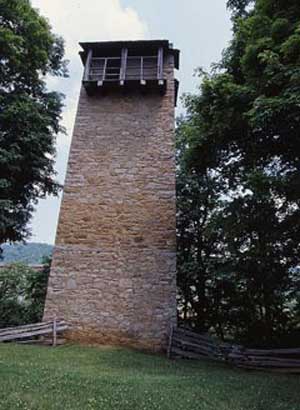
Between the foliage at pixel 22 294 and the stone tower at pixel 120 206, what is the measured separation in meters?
3.67

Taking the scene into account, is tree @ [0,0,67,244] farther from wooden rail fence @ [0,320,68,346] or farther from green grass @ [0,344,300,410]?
green grass @ [0,344,300,410]

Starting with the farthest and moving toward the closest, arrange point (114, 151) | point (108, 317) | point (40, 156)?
point (114, 151)
point (40, 156)
point (108, 317)

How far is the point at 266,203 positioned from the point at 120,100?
24.9ft

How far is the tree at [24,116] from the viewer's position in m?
11.0

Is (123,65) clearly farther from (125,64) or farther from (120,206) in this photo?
(120,206)

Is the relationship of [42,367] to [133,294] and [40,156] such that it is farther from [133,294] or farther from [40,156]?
[40,156]

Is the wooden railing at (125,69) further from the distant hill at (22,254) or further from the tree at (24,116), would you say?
the distant hill at (22,254)

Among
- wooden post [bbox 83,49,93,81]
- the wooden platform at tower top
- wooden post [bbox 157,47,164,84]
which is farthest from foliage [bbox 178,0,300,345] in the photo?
wooden post [bbox 83,49,93,81]

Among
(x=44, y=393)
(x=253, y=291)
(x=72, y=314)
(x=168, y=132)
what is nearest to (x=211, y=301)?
(x=253, y=291)

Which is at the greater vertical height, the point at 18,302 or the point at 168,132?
the point at 168,132

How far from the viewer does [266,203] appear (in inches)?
334

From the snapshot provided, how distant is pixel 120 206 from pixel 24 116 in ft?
13.5

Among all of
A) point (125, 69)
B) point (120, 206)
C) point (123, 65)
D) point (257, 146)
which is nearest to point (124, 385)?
point (257, 146)

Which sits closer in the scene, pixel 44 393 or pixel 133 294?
pixel 44 393
